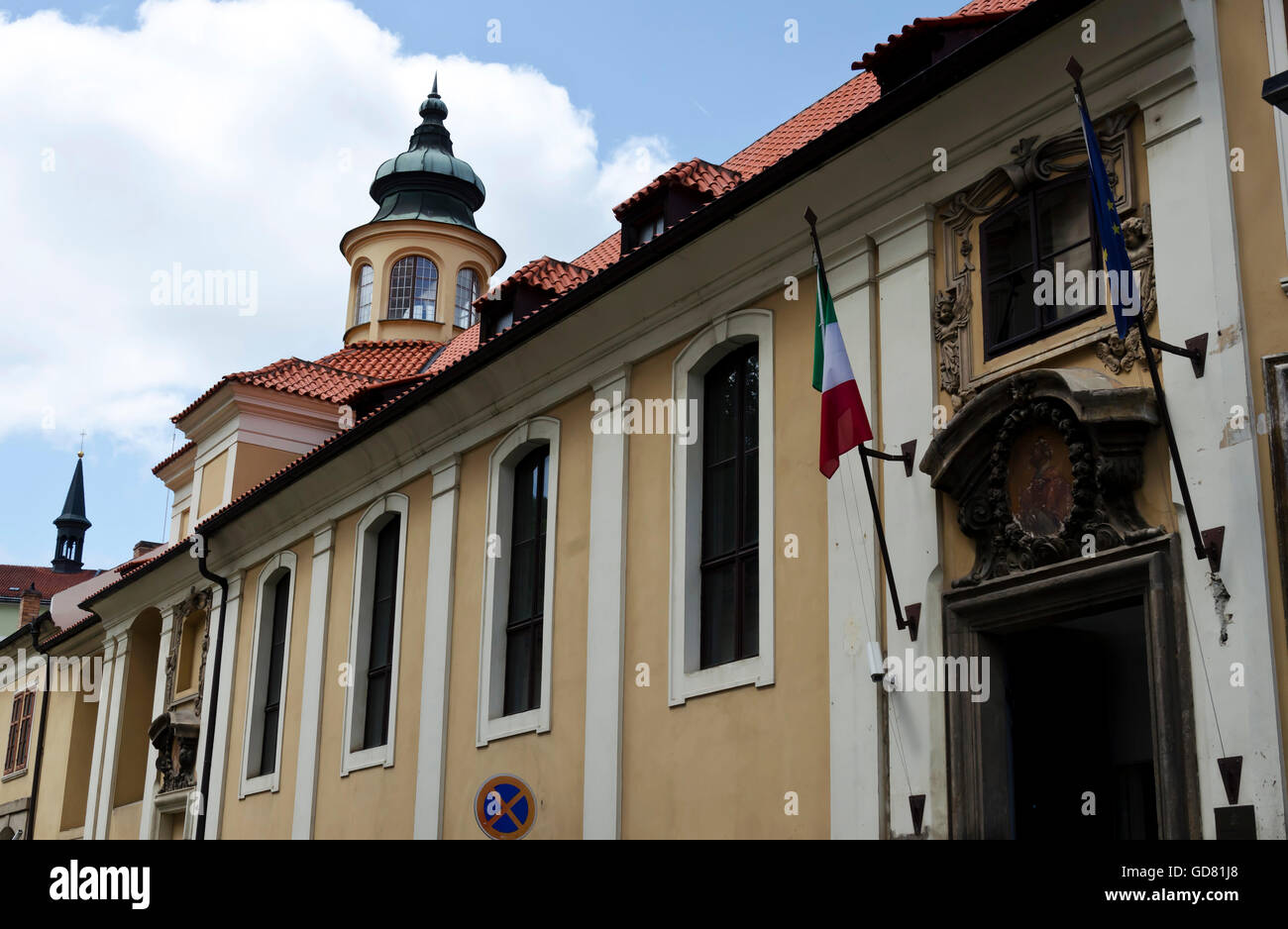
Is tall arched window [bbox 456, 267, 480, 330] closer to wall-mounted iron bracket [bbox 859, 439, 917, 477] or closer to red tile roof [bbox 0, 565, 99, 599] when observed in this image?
wall-mounted iron bracket [bbox 859, 439, 917, 477]

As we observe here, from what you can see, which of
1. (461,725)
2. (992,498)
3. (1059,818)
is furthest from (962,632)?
(461,725)

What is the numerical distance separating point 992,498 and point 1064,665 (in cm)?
272

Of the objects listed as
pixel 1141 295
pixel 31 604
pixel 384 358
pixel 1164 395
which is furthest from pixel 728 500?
pixel 31 604

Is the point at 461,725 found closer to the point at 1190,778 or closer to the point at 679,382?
the point at 679,382

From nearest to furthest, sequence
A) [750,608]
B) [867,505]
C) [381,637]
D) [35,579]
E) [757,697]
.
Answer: [867,505], [757,697], [750,608], [381,637], [35,579]

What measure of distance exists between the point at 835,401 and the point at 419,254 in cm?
2348

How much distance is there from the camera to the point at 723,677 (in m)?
14.0

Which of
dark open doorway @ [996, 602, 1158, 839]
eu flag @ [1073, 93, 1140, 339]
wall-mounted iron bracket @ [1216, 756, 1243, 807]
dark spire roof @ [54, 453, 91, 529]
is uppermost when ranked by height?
dark spire roof @ [54, 453, 91, 529]

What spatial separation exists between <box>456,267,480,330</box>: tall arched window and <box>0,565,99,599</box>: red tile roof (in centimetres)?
4704

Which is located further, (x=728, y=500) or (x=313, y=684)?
(x=313, y=684)

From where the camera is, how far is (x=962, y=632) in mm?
11727

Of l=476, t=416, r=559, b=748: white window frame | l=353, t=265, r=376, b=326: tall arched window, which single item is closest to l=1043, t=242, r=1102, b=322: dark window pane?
l=476, t=416, r=559, b=748: white window frame

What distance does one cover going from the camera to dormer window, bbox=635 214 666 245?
690 inches

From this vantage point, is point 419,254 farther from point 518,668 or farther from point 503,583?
point 518,668
